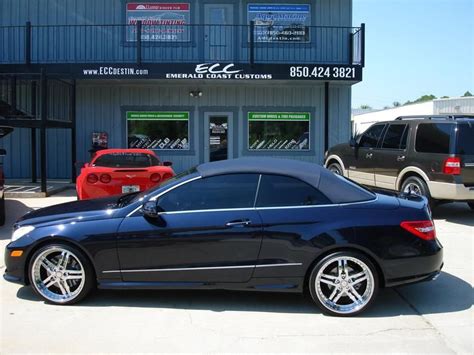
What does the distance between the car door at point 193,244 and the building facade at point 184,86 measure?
11037 millimetres

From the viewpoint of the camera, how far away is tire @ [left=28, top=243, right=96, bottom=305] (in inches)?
200

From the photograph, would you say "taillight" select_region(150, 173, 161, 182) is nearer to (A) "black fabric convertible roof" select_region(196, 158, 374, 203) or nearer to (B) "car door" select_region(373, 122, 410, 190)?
(A) "black fabric convertible roof" select_region(196, 158, 374, 203)

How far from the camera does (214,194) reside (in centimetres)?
521

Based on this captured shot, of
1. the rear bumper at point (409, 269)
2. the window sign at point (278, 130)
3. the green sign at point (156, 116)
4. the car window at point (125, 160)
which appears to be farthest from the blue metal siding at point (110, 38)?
the rear bumper at point (409, 269)

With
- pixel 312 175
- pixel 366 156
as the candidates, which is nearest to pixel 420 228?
pixel 312 175

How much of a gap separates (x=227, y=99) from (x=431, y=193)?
8.03 m

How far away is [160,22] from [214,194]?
39.3ft

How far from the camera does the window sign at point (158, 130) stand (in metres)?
16.3

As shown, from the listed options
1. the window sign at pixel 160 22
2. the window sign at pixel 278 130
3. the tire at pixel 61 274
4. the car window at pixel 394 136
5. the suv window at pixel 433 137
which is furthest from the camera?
the window sign at pixel 278 130

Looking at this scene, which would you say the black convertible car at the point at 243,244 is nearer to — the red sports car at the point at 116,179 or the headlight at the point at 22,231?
the headlight at the point at 22,231

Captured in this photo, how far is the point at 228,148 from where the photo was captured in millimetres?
16484

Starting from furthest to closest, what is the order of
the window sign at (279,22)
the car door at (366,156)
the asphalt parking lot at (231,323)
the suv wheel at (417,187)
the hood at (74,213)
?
the window sign at (279,22) < the car door at (366,156) < the suv wheel at (417,187) < the hood at (74,213) < the asphalt parking lot at (231,323)

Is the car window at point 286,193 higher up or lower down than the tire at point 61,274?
higher up

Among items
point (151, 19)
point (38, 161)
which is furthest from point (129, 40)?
point (38, 161)
